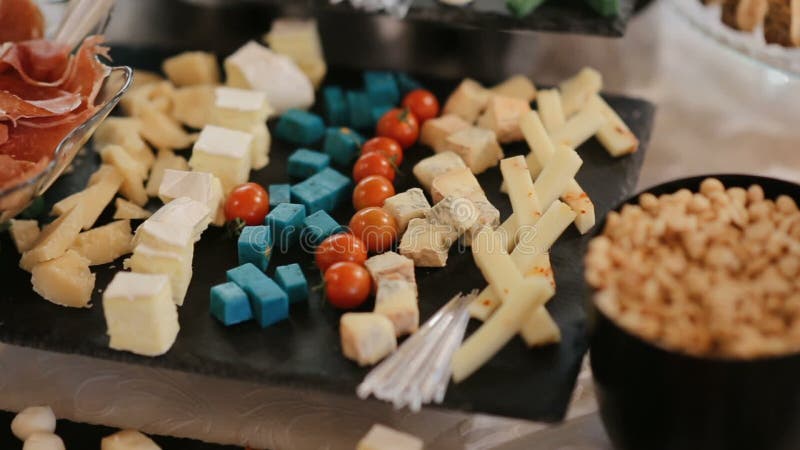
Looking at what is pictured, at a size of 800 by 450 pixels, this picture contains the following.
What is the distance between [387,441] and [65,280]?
0.65 m

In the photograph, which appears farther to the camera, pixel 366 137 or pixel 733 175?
pixel 366 137

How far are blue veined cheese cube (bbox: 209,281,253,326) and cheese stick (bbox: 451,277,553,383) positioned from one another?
0.38 metres

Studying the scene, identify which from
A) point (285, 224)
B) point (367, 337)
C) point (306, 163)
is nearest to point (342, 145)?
point (306, 163)

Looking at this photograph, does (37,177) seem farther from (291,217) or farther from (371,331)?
(371,331)

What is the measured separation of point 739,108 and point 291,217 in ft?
3.99

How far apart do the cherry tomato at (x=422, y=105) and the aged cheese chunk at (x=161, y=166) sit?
0.52m

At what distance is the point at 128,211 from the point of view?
1.88 m

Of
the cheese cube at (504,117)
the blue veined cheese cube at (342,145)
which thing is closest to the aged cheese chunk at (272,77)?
the blue veined cheese cube at (342,145)

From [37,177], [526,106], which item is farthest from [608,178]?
[37,177]

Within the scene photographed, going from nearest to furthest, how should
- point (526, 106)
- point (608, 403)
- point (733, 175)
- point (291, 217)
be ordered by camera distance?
point (608, 403)
point (733, 175)
point (291, 217)
point (526, 106)

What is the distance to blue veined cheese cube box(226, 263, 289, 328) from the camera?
5.26 ft

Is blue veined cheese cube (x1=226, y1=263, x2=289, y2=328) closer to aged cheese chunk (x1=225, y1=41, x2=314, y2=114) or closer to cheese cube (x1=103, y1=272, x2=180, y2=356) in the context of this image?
cheese cube (x1=103, y1=272, x2=180, y2=356)

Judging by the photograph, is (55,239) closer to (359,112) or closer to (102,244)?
(102,244)

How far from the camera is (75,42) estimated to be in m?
2.01
